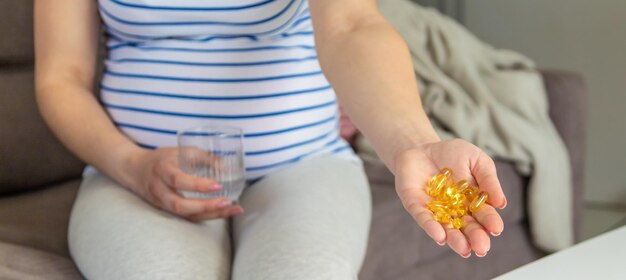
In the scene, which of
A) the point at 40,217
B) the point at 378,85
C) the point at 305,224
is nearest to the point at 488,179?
the point at 378,85

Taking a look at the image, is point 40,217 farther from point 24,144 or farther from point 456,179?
point 456,179

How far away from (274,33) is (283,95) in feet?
0.28

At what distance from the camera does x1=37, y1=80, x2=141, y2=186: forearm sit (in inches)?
41.7

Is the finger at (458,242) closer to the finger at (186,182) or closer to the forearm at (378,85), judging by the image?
the forearm at (378,85)

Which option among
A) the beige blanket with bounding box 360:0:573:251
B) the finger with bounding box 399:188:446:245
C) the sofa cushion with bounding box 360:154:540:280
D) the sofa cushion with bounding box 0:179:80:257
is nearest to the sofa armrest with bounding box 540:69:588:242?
the beige blanket with bounding box 360:0:573:251

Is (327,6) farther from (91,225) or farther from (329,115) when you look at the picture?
(91,225)

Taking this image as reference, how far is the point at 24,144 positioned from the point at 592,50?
171 cm

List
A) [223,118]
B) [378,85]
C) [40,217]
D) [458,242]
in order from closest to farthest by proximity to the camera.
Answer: [458,242] → [378,85] → [223,118] → [40,217]

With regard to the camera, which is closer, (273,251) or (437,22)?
(273,251)

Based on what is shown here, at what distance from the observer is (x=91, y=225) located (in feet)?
3.18

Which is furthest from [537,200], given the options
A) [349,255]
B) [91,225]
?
[91,225]

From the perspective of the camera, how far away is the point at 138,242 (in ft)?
2.93

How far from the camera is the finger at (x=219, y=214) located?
3.20ft

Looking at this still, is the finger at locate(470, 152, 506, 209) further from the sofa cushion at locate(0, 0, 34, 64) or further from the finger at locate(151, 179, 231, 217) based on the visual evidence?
the sofa cushion at locate(0, 0, 34, 64)
